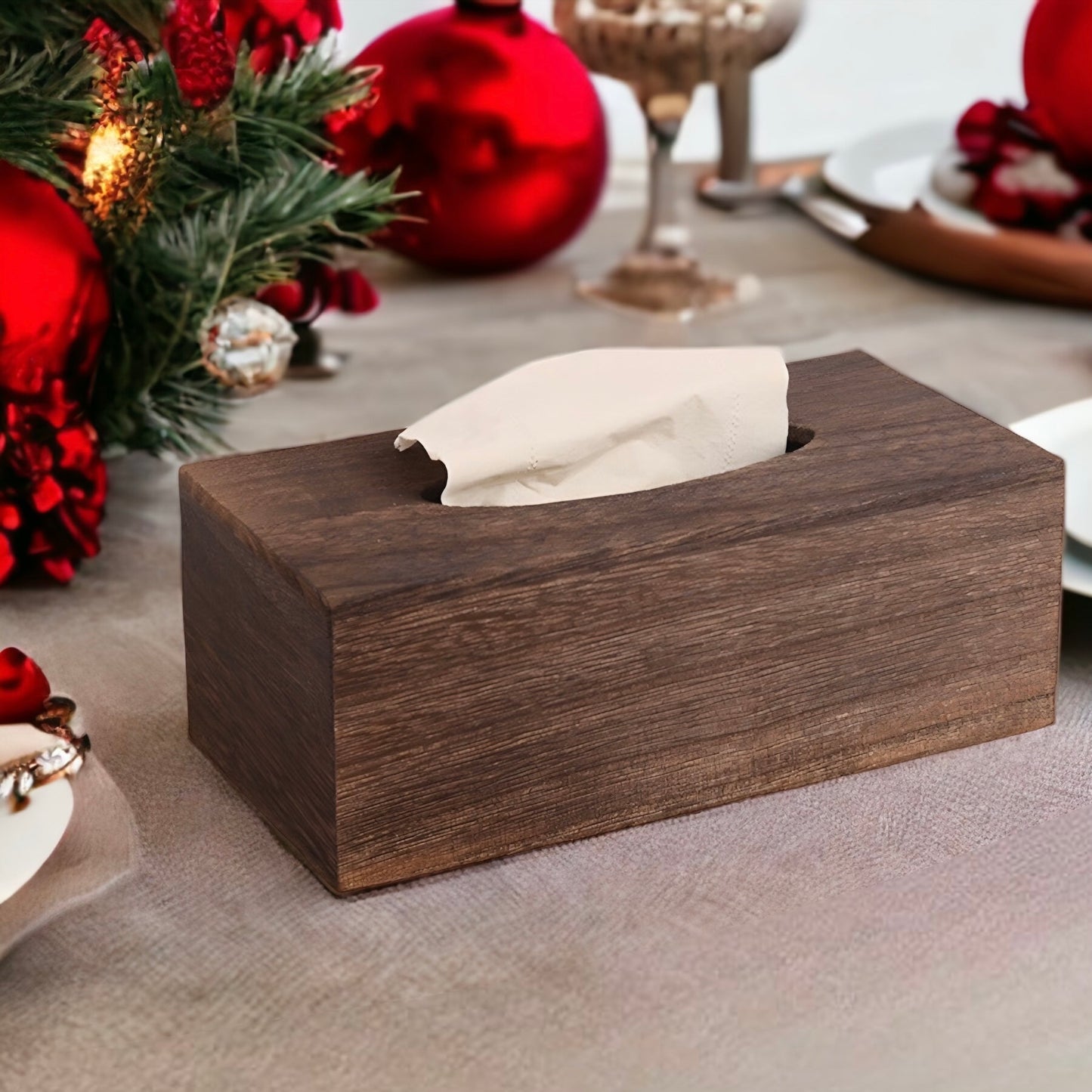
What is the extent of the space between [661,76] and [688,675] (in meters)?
0.44

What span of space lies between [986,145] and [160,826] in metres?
0.53

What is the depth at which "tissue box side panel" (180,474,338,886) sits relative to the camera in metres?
0.37

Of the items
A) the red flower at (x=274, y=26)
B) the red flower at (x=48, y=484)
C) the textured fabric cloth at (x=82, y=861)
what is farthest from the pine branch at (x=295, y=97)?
the textured fabric cloth at (x=82, y=861)

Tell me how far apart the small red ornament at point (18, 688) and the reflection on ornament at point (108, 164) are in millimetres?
175

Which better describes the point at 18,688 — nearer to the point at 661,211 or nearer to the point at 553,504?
the point at 553,504

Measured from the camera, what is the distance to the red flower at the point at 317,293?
2.13 ft

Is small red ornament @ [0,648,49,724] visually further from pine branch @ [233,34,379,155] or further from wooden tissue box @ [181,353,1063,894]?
pine branch @ [233,34,379,155]

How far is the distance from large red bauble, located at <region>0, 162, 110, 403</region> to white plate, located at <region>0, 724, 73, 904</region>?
184 mm

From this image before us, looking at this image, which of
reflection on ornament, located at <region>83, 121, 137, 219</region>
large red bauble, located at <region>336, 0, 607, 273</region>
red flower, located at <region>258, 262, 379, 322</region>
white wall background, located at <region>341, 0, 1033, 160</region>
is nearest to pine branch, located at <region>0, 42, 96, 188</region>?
reflection on ornament, located at <region>83, 121, 137, 219</region>

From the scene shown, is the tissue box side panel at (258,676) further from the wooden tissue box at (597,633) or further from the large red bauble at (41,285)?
the large red bauble at (41,285)

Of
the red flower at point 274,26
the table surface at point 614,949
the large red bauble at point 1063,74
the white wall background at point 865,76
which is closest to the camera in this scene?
the table surface at point 614,949

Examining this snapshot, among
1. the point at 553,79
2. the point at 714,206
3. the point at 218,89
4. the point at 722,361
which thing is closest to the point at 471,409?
the point at 722,361

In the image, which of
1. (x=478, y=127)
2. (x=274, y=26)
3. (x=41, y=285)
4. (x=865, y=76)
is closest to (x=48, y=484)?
(x=41, y=285)

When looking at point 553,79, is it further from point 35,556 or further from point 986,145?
point 35,556
